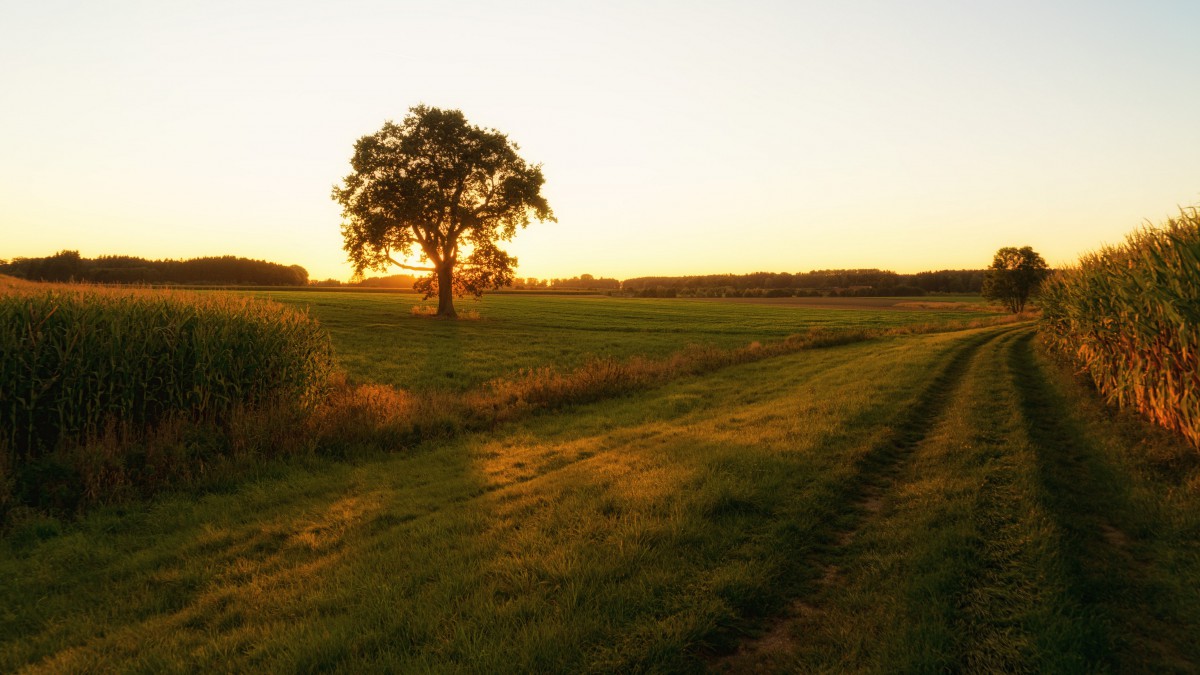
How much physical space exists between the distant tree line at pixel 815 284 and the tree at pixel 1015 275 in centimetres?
4148

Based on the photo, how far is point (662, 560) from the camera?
572cm

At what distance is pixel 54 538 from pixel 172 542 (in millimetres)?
1724

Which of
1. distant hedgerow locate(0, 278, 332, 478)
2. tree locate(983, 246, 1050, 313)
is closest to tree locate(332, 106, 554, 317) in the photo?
distant hedgerow locate(0, 278, 332, 478)

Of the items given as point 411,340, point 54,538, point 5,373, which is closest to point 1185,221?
point 54,538

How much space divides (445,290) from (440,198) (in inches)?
301

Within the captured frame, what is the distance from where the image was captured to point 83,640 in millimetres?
5117

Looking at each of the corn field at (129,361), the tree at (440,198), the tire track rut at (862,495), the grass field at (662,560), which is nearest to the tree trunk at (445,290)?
the tree at (440,198)

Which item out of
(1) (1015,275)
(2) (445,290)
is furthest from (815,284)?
(2) (445,290)

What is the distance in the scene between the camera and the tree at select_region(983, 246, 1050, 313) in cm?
8038

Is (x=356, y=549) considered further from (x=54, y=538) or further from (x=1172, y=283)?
(x=1172, y=283)

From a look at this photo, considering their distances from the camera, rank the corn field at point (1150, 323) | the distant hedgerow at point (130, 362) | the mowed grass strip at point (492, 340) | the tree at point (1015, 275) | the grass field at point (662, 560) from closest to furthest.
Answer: the grass field at point (662, 560) → the corn field at point (1150, 323) → the distant hedgerow at point (130, 362) → the mowed grass strip at point (492, 340) → the tree at point (1015, 275)

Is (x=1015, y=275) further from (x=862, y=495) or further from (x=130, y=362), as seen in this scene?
(x=130, y=362)

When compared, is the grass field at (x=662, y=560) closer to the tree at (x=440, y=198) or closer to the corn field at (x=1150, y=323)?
the corn field at (x=1150, y=323)

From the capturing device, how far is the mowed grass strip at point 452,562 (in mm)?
4586
